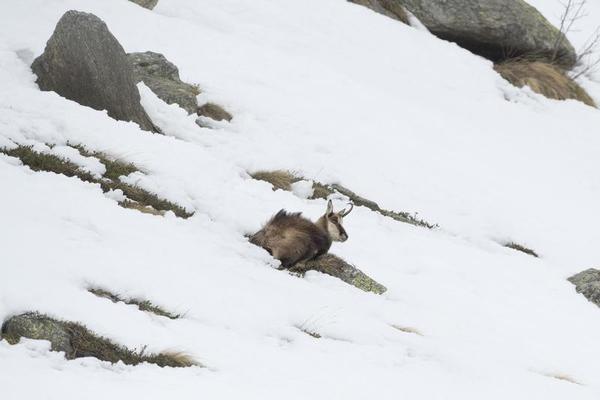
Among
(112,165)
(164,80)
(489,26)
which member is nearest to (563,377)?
(112,165)

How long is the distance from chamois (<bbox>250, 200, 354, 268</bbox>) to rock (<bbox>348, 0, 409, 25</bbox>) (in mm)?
19279

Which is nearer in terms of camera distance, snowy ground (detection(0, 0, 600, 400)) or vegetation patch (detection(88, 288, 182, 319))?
snowy ground (detection(0, 0, 600, 400))

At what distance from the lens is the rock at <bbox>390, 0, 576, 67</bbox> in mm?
27844

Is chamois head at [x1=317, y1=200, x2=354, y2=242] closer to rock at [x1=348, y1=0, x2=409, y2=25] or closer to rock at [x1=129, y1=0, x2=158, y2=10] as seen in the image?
rock at [x1=129, y1=0, x2=158, y2=10]

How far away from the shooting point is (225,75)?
19.5 m

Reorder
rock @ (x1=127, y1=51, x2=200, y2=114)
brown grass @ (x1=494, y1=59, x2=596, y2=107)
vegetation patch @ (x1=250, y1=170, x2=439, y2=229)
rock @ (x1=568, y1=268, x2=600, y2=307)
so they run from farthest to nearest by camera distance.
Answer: brown grass @ (x1=494, y1=59, x2=596, y2=107)
rock @ (x1=127, y1=51, x2=200, y2=114)
vegetation patch @ (x1=250, y1=170, x2=439, y2=229)
rock @ (x1=568, y1=268, x2=600, y2=307)

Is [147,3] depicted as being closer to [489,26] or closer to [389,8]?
[389,8]

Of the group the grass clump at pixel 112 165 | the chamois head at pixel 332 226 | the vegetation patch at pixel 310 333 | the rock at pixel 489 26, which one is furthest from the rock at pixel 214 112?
the rock at pixel 489 26

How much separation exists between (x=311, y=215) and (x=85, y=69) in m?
4.88

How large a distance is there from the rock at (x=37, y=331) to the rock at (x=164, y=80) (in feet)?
35.3

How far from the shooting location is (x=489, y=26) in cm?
2777

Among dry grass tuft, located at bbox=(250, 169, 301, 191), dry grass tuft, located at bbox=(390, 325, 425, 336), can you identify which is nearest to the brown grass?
dry grass tuft, located at bbox=(250, 169, 301, 191)

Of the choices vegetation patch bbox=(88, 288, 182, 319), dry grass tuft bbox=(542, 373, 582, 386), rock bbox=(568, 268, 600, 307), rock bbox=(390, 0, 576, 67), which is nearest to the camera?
vegetation patch bbox=(88, 288, 182, 319)

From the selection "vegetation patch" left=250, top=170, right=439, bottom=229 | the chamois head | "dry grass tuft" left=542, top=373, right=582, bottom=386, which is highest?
the chamois head
